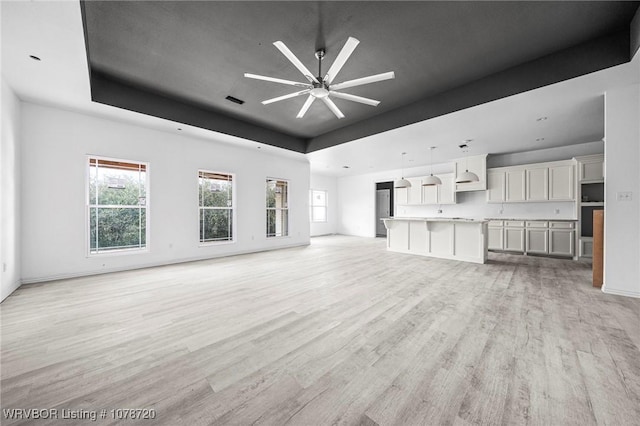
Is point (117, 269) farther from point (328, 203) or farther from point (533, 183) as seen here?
point (533, 183)

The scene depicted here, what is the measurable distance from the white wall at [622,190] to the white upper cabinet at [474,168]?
3606 millimetres

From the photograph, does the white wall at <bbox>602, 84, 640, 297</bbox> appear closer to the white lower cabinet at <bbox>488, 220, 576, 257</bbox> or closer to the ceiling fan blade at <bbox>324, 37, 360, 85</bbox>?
the white lower cabinet at <bbox>488, 220, 576, 257</bbox>

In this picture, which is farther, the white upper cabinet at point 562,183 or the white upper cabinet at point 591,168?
A: the white upper cabinet at point 562,183

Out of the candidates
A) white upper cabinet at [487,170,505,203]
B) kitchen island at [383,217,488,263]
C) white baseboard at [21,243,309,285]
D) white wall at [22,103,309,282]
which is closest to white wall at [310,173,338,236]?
white wall at [22,103,309,282]

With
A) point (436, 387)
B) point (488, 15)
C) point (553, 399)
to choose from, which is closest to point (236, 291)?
point (436, 387)

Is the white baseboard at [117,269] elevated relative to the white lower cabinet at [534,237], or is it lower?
lower

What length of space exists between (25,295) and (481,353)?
211 inches

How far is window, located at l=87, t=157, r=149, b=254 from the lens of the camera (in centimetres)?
446

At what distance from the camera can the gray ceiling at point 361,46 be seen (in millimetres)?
2482

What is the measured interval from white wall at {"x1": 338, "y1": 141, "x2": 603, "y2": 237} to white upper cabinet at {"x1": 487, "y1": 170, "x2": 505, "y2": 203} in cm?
43

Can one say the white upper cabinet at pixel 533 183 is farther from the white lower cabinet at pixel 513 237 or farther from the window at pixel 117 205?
the window at pixel 117 205

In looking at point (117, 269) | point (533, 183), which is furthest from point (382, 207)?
point (117, 269)

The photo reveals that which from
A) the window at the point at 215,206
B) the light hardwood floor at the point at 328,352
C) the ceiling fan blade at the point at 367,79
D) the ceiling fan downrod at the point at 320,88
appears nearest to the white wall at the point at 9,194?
the light hardwood floor at the point at 328,352

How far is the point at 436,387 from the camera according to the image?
1527 mm
